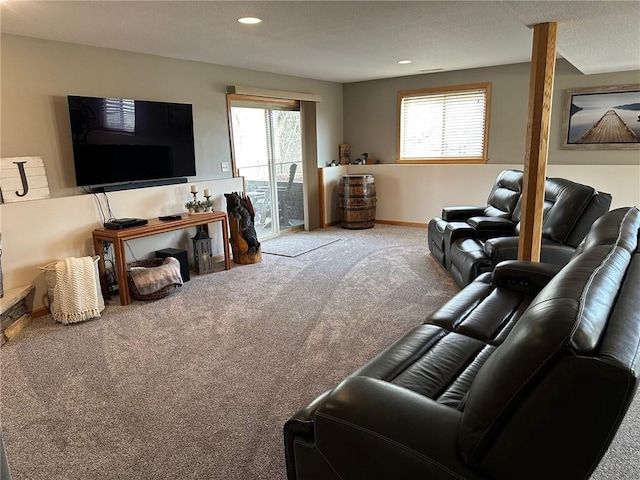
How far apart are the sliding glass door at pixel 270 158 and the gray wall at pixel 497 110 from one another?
123 centimetres

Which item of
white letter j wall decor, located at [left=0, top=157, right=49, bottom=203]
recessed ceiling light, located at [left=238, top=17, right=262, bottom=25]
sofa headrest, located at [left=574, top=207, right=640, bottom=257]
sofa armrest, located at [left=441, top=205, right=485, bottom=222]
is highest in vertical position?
recessed ceiling light, located at [left=238, top=17, right=262, bottom=25]

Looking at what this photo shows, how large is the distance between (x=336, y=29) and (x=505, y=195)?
7.82 feet

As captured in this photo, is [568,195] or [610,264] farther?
[568,195]

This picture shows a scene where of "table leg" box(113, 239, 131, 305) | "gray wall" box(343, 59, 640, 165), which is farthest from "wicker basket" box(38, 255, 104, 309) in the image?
"gray wall" box(343, 59, 640, 165)

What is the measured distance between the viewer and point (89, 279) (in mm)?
3500

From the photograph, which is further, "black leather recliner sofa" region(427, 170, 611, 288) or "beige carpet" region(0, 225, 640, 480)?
"black leather recliner sofa" region(427, 170, 611, 288)

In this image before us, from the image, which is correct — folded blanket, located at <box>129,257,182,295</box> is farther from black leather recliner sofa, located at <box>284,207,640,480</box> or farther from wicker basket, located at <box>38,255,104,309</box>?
black leather recliner sofa, located at <box>284,207,640,480</box>

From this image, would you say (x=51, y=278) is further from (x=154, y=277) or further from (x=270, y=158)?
(x=270, y=158)

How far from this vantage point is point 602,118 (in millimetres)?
5398

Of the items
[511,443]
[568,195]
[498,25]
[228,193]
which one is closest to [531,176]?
[568,195]

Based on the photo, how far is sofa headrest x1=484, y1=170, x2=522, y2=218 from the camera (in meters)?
4.38

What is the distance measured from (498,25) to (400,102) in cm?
314

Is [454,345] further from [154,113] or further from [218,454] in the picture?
[154,113]

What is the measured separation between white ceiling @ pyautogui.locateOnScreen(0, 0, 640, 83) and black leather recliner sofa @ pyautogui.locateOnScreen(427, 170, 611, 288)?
1.15 meters
